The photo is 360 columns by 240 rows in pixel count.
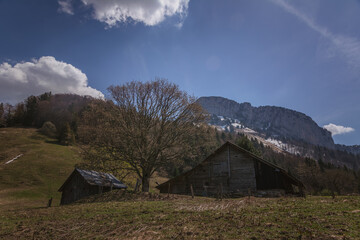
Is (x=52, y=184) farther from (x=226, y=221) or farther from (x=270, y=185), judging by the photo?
(x=226, y=221)

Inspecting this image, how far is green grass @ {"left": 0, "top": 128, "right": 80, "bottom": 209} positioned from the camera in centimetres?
3966

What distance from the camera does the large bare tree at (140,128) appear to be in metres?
23.9

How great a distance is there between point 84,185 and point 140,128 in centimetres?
1584

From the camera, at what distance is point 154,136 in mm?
25734

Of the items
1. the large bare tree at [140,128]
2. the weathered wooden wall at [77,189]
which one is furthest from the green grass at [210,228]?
the weathered wooden wall at [77,189]

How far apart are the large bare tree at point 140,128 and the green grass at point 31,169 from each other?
6267mm

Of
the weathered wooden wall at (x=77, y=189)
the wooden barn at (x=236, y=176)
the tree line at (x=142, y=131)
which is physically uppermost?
the tree line at (x=142, y=131)

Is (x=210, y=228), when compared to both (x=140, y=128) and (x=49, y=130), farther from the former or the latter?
(x=49, y=130)

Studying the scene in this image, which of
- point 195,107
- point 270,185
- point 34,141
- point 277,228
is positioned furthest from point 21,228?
point 34,141

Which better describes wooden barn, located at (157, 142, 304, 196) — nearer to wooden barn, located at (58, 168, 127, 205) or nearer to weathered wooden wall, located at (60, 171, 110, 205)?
wooden barn, located at (58, 168, 127, 205)

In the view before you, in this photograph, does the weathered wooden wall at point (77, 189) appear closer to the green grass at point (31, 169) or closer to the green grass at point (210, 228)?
the green grass at point (31, 169)

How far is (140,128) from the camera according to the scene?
A: 24781mm

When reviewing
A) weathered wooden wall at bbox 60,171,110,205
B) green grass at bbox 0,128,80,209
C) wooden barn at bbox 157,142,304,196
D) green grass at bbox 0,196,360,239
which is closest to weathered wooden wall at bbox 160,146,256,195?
wooden barn at bbox 157,142,304,196

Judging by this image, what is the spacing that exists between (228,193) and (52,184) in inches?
1608
